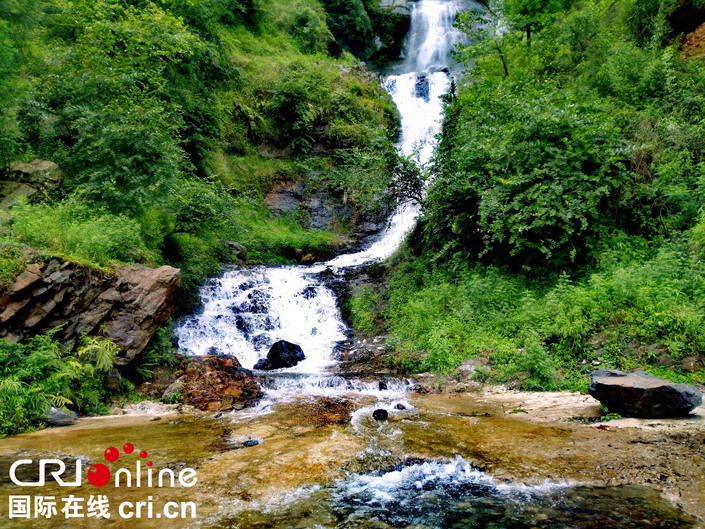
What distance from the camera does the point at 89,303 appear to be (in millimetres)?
8203

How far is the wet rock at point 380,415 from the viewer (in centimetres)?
650

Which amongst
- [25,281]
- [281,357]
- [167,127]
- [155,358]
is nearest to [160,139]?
[167,127]

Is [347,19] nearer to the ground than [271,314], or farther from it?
farther from it

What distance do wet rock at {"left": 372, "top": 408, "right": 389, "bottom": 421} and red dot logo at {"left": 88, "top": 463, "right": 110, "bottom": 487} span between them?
12.3 feet

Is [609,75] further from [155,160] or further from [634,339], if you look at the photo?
[155,160]

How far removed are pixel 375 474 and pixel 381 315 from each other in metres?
9.26

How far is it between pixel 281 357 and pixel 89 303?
5082 millimetres

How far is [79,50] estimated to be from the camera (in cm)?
1266

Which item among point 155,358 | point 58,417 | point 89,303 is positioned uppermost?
point 89,303

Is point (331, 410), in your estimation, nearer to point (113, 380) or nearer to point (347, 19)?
point (113, 380)

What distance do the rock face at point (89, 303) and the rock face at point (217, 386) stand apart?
1270 mm

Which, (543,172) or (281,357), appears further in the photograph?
(281,357)

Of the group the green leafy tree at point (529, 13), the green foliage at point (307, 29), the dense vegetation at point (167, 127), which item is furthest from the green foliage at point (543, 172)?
the green foliage at point (307, 29)

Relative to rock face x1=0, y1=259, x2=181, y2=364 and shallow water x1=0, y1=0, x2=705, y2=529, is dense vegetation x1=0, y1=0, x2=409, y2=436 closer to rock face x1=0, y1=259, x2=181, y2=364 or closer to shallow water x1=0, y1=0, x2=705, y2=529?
rock face x1=0, y1=259, x2=181, y2=364
